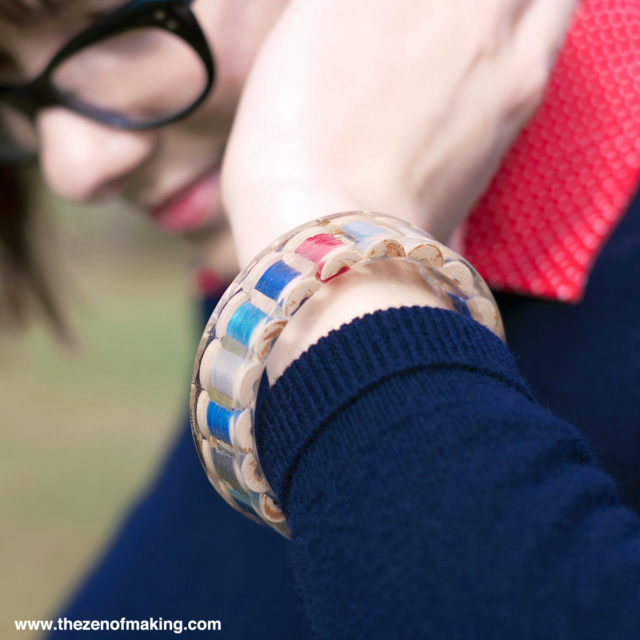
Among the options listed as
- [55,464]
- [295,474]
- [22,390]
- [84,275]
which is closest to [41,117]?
[295,474]

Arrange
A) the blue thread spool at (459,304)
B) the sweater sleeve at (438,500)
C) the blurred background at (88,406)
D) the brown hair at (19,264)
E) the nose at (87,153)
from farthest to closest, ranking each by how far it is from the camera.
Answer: the blurred background at (88,406) < the brown hair at (19,264) < the nose at (87,153) < the blue thread spool at (459,304) < the sweater sleeve at (438,500)

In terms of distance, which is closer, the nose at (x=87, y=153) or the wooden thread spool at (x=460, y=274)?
the wooden thread spool at (x=460, y=274)

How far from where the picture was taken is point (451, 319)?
10.1 inches

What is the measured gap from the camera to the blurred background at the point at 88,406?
153 centimetres

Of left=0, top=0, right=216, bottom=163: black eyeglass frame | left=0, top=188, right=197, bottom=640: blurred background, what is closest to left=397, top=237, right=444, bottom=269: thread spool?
left=0, top=0, right=216, bottom=163: black eyeglass frame

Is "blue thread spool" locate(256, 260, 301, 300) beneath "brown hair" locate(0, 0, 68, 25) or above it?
beneath

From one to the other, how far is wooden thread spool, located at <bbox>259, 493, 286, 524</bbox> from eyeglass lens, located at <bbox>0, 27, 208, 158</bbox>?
1.32ft

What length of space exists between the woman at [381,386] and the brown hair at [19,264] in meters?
0.24

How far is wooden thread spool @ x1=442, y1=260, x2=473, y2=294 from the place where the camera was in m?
0.29

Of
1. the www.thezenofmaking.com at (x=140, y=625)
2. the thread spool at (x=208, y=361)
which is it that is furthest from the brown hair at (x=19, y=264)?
the thread spool at (x=208, y=361)

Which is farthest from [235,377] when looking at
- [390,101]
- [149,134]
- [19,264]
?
[19,264]

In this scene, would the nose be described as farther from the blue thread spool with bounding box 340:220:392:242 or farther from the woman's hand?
the blue thread spool with bounding box 340:220:392:242

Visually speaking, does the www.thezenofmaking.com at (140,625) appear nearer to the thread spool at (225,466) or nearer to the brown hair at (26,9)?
the thread spool at (225,466)

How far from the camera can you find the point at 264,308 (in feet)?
0.88
